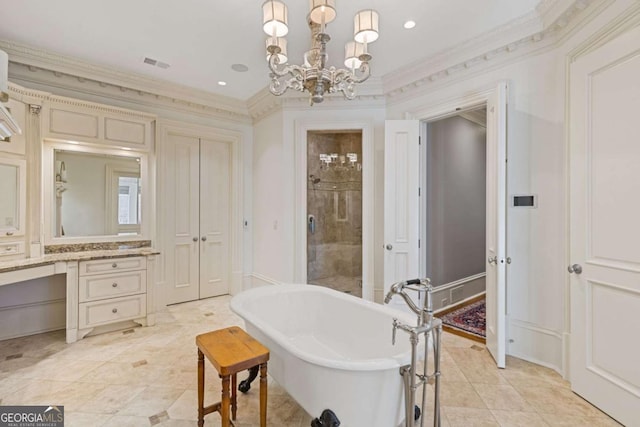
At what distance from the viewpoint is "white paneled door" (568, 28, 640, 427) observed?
1776 mm

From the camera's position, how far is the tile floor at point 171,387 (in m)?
1.86

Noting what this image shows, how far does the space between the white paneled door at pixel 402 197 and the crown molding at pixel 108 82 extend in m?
2.38

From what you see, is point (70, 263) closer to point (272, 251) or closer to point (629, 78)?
point (272, 251)

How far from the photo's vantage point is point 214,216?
4371mm

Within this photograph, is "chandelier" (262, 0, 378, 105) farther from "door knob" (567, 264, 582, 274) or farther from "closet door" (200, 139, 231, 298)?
"closet door" (200, 139, 231, 298)

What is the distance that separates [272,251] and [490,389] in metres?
2.85

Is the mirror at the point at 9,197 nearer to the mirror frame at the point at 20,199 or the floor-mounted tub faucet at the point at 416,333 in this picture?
the mirror frame at the point at 20,199

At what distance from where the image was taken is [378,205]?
366 cm

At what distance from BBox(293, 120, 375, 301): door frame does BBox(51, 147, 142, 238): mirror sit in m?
1.89

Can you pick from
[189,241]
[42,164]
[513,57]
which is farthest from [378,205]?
[42,164]

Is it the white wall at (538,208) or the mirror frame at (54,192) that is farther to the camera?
the mirror frame at (54,192)

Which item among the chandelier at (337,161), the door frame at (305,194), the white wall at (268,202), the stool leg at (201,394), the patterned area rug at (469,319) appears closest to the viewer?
the stool leg at (201,394)

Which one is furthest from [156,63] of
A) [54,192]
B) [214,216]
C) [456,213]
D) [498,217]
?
[456,213]

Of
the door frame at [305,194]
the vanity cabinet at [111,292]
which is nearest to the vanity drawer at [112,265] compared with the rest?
the vanity cabinet at [111,292]
